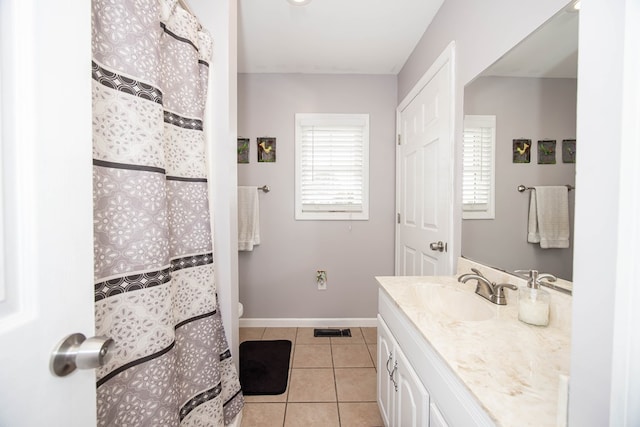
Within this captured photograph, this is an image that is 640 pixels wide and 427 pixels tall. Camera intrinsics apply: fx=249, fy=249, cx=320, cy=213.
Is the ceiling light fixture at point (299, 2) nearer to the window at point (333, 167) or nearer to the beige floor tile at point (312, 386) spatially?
the window at point (333, 167)

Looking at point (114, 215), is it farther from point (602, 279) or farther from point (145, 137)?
point (602, 279)

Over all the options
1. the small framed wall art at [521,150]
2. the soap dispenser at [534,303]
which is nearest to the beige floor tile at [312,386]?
the soap dispenser at [534,303]

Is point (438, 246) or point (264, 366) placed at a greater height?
point (438, 246)

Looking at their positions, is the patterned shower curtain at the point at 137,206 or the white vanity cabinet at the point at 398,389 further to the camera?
the white vanity cabinet at the point at 398,389

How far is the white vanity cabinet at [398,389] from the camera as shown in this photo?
828mm

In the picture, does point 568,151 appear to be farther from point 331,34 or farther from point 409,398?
point 331,34

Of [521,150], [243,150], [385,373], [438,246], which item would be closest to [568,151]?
[521,150]

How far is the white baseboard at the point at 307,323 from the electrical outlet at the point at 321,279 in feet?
1.05

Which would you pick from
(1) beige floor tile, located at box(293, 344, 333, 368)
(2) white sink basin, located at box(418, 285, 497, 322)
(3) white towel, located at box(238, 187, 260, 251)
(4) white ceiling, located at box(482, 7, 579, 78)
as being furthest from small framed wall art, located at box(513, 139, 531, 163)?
(3) white towel, located at box(238, 187, 260, 251)

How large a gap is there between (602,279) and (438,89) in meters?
1.63

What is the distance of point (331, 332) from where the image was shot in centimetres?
236

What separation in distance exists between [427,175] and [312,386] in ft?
5.47

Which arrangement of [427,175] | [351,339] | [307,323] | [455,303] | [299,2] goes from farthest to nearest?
1. [307,323]
2. [351,339]
3. [427,175]
4. [299,2]
5. [455,303]

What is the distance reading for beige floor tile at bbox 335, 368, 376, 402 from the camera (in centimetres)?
157
